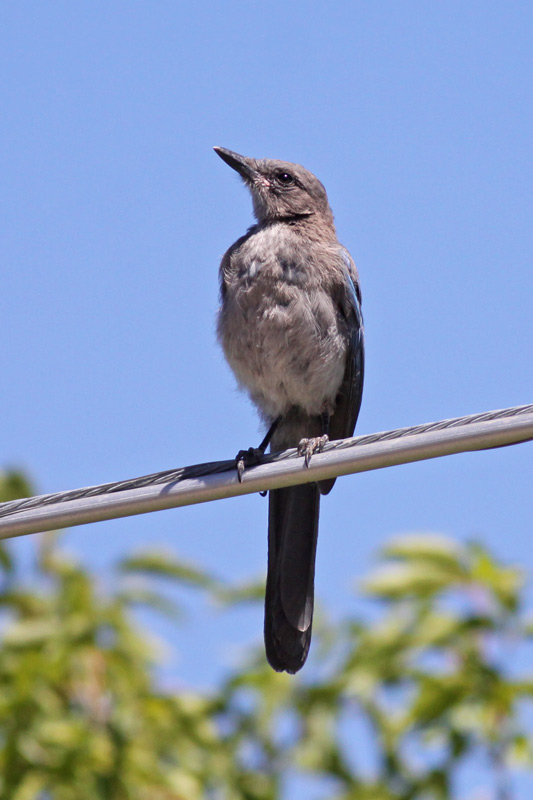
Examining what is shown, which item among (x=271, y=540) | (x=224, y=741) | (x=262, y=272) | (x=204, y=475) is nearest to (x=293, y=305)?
(x=262, y=272)

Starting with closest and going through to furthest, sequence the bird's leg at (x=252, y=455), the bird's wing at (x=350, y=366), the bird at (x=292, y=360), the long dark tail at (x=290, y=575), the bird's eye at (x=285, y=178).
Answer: the bird's leg at (x=252, y=455) < the long dark tail at (x=290, y=575) < the bird at (x=292, y=360) < the bird's wing at (x=350, y=366) < the bird's eye at (x=285, y=178)

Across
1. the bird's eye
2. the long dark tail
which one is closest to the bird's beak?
the bird's eye

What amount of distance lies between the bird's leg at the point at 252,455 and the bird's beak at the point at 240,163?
5.62 feet

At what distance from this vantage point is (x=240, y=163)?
7.28 metres

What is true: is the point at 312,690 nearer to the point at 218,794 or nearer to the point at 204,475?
the point at 218,794

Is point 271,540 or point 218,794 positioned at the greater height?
point 271,540

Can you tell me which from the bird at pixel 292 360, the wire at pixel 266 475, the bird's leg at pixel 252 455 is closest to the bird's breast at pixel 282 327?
the bird at pixel 292 360

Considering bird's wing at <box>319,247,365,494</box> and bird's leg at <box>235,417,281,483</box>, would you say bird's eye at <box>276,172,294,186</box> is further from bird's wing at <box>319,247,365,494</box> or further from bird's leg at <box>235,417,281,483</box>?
bird's leg at <box>235,417,281,483</box>

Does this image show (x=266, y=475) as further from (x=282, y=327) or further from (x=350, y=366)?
(x=350, y=366)

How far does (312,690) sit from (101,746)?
1.11 metres

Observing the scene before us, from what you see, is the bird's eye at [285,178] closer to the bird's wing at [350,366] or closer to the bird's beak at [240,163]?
the bird's beak at [240,163]

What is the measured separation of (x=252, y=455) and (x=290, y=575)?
75 centimetres

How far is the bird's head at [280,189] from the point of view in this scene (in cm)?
693

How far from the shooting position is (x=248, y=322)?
20.1 feet
